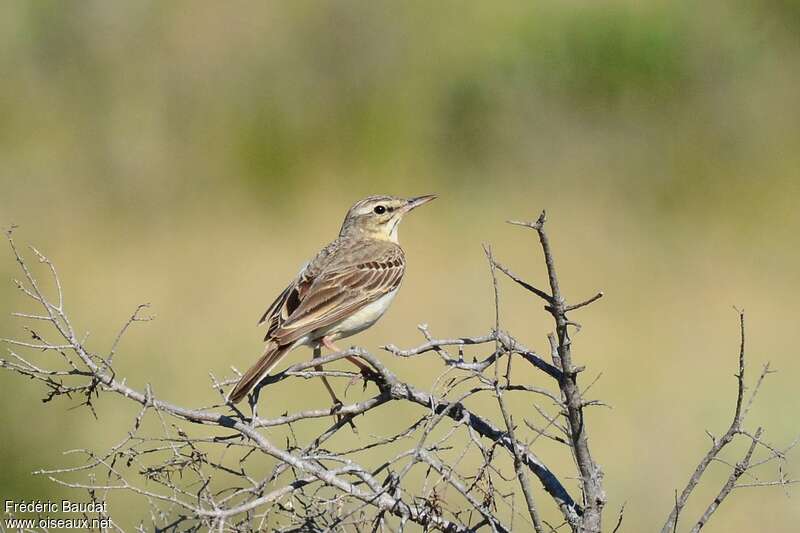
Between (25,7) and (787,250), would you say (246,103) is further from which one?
(787,250)

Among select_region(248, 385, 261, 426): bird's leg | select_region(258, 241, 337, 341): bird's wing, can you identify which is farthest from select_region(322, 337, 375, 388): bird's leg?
select_region(248, 385, 261, 426): bird's leg

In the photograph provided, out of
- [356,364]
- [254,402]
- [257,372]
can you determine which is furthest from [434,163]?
[254,402]

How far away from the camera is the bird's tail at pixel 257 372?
5.49 m

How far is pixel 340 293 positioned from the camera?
6.77 metres

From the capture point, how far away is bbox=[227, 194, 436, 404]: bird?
622cm

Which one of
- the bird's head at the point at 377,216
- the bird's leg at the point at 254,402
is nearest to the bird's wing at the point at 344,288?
the bird's head at the point at 377,216

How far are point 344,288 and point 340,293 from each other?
0.06 metres

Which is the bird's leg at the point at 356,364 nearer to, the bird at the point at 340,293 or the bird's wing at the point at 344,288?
the bird at the point at 340,293

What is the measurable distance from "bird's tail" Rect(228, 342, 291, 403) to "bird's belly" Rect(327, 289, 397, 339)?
686mm

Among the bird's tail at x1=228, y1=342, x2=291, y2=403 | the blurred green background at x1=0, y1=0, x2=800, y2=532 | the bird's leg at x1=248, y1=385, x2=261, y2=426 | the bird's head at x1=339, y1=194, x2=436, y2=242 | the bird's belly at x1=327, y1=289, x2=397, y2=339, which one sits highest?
the blurred green background at x1=0, y1=0, x2=800, y2=532

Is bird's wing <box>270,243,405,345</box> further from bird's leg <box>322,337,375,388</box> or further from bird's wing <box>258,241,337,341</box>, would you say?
bird's leg <box>322,337,375,388</box>

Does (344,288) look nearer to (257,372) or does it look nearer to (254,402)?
(257,372)

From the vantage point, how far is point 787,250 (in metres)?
14.0

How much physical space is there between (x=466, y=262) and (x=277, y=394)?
2.88 meters
